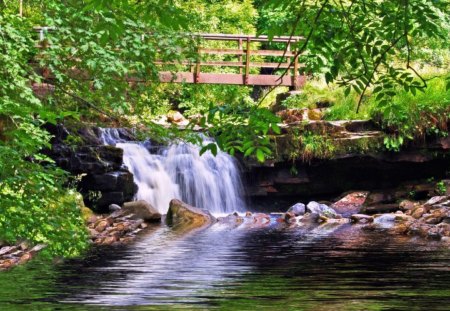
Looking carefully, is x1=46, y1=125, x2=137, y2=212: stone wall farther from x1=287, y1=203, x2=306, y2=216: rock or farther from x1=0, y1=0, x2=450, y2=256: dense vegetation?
x1=0, y1=0, x2=450, y2=256: dense vegetation

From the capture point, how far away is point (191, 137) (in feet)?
30.9

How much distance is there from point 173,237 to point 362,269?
5529 mm

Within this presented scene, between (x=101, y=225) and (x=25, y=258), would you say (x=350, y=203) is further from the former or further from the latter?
(x=25, y=258)

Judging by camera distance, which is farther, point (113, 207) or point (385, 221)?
point (113, 207)

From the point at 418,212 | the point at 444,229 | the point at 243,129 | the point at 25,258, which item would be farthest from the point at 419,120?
the point at 243,129

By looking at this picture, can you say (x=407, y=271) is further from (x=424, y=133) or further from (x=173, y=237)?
(x=424, y=133)

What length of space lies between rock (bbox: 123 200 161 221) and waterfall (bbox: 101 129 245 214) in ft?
8.21

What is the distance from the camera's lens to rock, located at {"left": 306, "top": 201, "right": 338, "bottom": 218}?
1875 centimetres

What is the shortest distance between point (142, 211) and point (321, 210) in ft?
16.0

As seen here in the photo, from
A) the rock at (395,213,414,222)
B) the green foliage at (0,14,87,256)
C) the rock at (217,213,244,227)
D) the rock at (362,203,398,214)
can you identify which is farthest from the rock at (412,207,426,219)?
the green foliage at (0,14,87,256)

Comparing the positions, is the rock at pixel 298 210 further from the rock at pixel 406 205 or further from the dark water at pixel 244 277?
the dark water at pixel 244 277

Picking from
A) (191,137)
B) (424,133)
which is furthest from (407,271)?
(424,133)

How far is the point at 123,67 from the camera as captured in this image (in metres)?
9.49

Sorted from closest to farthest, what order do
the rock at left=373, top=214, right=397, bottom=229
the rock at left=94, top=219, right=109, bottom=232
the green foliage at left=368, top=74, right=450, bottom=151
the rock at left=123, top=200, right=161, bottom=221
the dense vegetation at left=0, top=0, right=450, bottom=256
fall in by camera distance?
1. the dense vegetation at left=0, top=0, right=450, bottom=256
2. the rock at left=94, top=219, right=109, bottom=232
3. the rock at left=373, top=214, right=397, bottom=229
4. the rock at left=123, top=200, right=161, bottom=221
5. the green foliage at left=368, top=74, right=450, bottom=151
